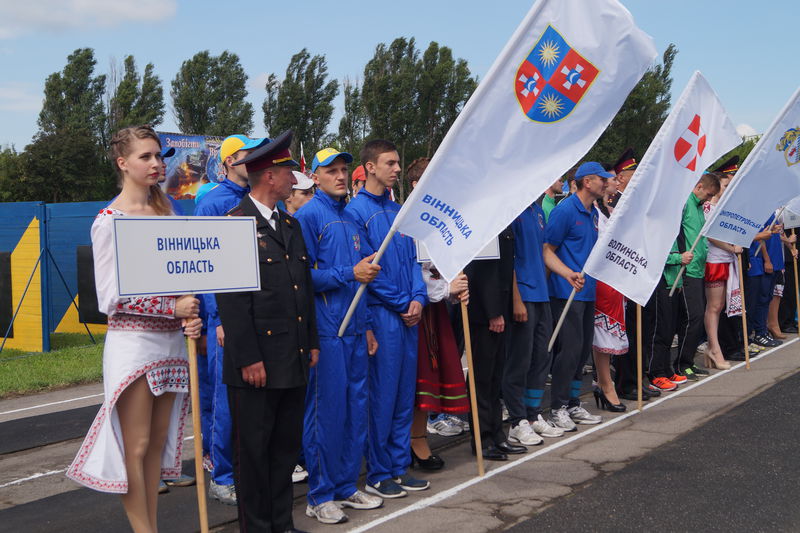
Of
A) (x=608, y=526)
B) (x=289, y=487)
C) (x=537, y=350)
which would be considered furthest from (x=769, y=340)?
(x=289, y=487)

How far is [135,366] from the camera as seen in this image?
379cm

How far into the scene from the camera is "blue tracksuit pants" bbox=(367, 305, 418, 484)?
5.34m

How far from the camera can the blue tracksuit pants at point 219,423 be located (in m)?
5.19

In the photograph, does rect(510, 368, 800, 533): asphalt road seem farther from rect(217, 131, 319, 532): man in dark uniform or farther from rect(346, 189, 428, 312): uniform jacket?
rect(346, 189, 428, 312): uniform jacket

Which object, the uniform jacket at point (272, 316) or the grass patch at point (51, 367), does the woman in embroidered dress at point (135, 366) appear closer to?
the uniform jacket at point (272, 316)

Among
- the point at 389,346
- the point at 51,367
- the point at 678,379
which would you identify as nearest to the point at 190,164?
the point at 51,367

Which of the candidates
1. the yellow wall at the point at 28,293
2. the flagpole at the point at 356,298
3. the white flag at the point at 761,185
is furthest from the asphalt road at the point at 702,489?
the yellow wall at the point at 28,293

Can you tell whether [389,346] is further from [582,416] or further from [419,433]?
[582,416]

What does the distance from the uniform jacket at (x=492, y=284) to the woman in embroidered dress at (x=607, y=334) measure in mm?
1711

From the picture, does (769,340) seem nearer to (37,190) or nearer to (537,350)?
(537,350)

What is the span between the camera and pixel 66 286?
14125 millimetres

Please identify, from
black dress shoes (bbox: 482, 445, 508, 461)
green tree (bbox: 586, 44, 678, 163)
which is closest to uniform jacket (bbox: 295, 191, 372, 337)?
black dress shoes (bbox: 482, 445, 508, 461)

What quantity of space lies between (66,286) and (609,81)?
11.3 meters

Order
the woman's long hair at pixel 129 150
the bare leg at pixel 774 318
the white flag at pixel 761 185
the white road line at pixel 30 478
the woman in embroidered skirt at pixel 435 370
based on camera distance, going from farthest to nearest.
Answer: the bare leg at pixel 774 318 < the white flag at pixel 761 185 < the white road line at pixel 30 478 < the woman in embroidered skirt at pixel 435 370 < the woman's long hair at pixel 129 150
